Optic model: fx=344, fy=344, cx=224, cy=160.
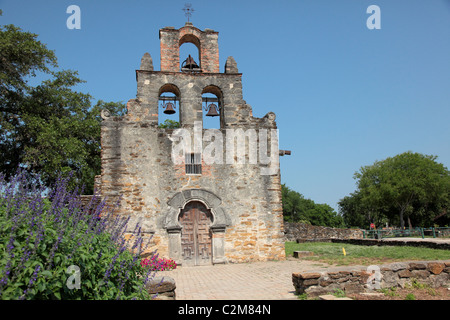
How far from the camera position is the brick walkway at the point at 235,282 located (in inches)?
287

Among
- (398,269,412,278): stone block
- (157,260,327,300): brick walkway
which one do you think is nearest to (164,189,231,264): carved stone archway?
(157,260,327,300): brick walkway

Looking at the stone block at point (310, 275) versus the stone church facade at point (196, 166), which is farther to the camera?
the stone church facade at point (196, 166)

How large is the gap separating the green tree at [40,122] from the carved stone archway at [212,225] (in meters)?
6.78

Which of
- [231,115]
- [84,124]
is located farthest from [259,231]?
[84,124]

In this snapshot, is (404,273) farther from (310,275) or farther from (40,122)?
(40,122)

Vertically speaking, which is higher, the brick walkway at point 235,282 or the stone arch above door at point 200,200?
the stone arch above door at point 200,200

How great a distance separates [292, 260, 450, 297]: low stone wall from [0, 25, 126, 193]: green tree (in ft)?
44.8

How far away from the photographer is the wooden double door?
1322 cm

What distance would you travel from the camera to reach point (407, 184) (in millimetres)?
35938

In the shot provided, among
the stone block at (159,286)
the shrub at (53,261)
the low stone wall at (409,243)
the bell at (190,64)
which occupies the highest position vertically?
the bell at (190,64)

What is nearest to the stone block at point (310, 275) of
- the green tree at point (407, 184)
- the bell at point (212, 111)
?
the bell at point (212, 111)

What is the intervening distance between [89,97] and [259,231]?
1579 cm

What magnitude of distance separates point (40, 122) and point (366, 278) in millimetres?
17414

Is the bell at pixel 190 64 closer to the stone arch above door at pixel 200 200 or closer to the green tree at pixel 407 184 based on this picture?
the stone arch above door at pixel 200 200
